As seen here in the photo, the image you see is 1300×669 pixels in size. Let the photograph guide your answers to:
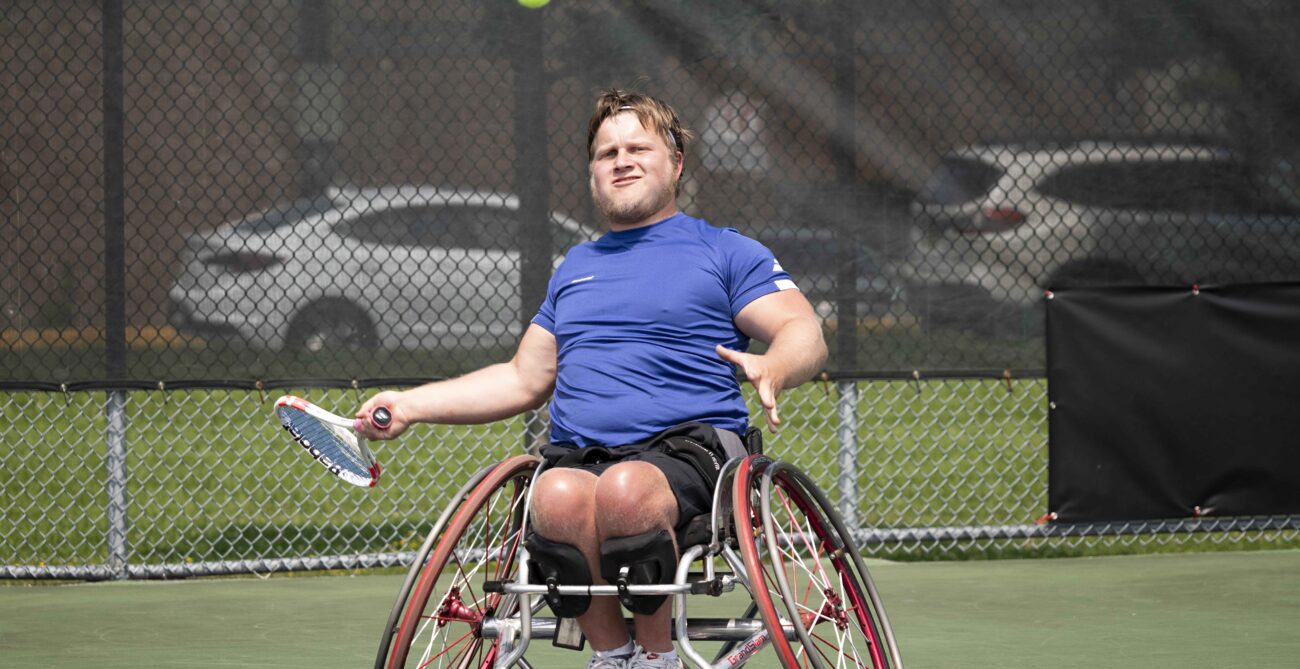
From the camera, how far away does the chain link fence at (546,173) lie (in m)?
4.95

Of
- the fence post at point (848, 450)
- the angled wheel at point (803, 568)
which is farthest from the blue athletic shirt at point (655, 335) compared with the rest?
the fence post at point (848, 450)

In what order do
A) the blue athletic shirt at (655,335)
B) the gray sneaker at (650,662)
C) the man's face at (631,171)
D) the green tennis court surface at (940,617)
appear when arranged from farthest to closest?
the green tennis court surface at (940,617), the man's face at (631,171), the blue athletic shirt at (655,335), the gray sneaker at (650,662)

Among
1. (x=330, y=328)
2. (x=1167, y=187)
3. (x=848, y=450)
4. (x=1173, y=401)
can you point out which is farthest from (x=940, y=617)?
(x=330, y=328)

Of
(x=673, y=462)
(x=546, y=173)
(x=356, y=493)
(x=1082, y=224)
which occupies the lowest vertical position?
(x=356, y=493)

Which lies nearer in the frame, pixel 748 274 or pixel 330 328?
pixel 748 274

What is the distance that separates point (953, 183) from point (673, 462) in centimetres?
264

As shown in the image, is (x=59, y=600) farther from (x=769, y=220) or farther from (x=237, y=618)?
(x=769, y=220)

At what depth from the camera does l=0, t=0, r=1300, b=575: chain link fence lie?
195 inches

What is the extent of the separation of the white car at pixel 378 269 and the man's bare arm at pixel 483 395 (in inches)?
69.5

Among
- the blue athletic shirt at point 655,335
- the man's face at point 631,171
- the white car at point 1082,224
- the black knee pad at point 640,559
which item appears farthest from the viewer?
the white car at point 1082,224

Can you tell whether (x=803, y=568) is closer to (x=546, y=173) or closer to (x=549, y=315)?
(x=549, y=315)

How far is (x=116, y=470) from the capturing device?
504 cm

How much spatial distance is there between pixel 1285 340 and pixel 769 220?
1.74 meters

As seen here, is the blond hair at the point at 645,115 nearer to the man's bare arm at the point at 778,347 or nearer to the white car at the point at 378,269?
the man's bare arm at the point at 778,347
